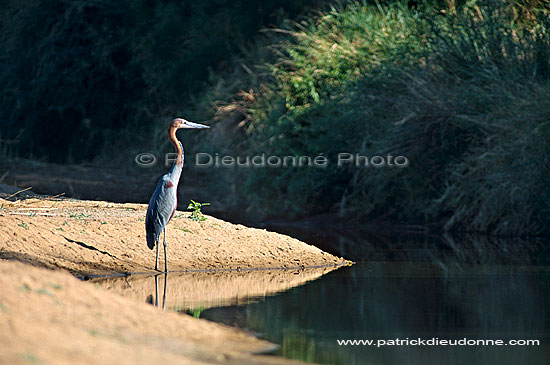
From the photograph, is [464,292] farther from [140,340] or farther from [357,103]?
[357,103]

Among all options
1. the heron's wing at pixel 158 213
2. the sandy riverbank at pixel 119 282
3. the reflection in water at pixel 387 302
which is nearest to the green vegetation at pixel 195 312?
the reflection in water at pixel 387 302

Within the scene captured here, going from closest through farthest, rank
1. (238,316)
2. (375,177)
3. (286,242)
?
(238,316), (286,242), (375,177)

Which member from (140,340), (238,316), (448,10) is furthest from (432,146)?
(140,340)

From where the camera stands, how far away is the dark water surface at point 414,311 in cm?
718

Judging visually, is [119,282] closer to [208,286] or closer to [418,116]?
[208,286]

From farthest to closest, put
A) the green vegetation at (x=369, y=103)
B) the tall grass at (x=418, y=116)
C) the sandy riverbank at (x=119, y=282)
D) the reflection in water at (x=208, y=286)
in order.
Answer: the green vegetation at (x=369, y=103) → the tall grass at (x=418, y=116) → the reflection in water at (x=208, y=286) → the sandy riverbank at (x=119, y=282)

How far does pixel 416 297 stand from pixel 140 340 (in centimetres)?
441

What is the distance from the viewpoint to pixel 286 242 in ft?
42.2

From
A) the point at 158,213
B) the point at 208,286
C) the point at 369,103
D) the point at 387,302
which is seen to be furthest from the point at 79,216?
the point at 369,103

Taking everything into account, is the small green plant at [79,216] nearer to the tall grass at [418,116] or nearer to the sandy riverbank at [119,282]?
Answer: the sandy riverbank at [119,282]

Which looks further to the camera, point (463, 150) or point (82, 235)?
point (463, 150)

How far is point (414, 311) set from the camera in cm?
903

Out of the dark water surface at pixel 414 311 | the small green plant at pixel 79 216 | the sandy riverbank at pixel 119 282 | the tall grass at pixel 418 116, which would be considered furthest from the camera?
the tall grass at pixel 418 116

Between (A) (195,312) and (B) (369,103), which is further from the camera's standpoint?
(B) (369,103)
